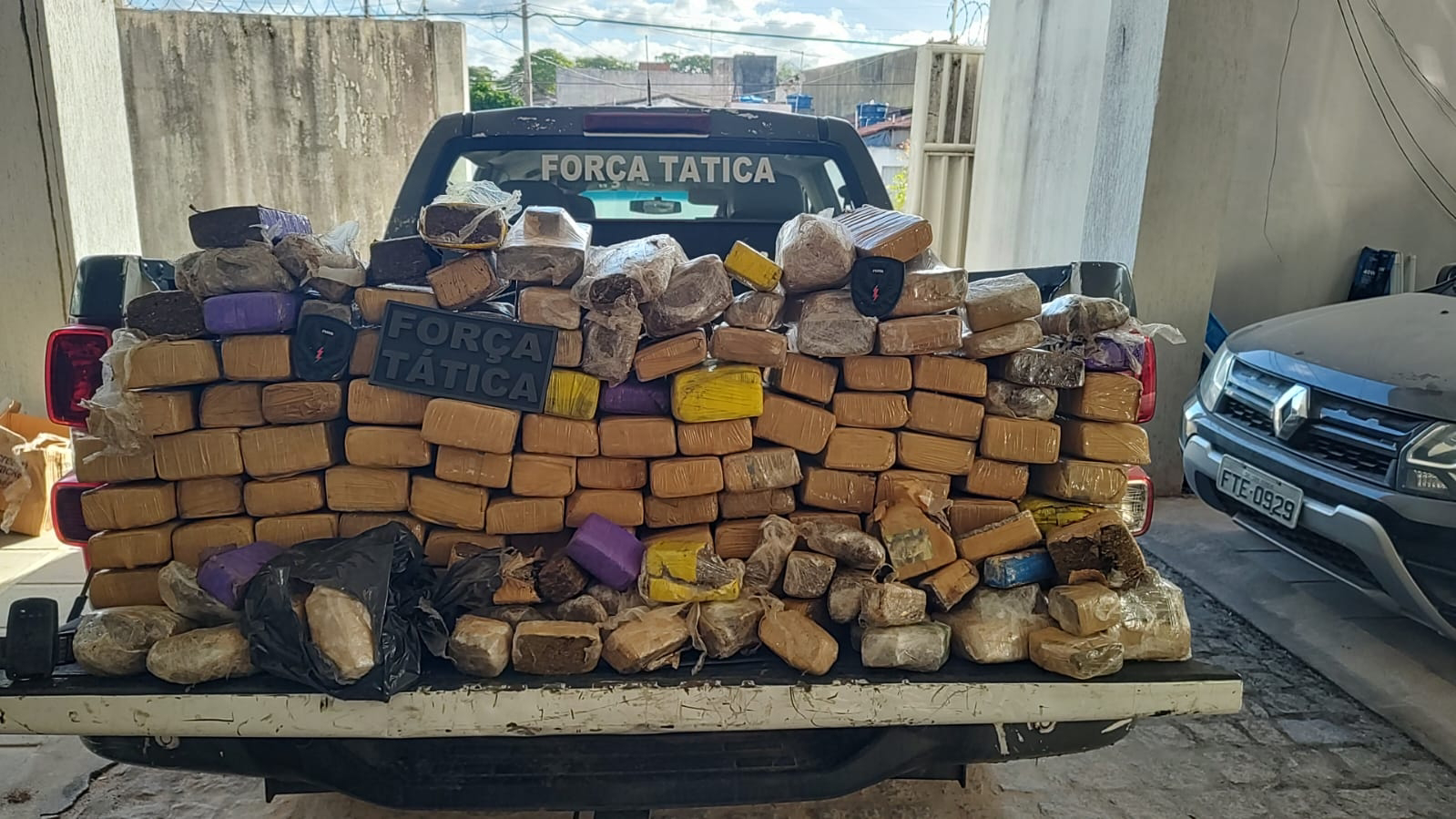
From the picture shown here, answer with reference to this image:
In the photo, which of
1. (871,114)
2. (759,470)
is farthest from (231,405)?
(871,114)

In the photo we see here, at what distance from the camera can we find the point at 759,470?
194cm

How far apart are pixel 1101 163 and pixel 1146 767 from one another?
154 inches

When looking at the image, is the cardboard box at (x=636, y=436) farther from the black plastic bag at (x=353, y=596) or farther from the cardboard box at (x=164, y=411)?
the cardboard box at (x=164, y=411)

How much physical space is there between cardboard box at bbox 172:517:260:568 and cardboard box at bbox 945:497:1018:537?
A: 1604 millimetres

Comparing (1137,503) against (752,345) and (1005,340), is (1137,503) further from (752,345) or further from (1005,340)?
(752,345)

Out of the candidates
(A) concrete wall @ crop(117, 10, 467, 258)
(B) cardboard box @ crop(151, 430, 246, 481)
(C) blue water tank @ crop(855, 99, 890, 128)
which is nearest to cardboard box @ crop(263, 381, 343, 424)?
(B) cardboard box @ crop(151, 430, 246, 481)

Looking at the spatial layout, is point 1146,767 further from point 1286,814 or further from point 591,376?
point 591,376

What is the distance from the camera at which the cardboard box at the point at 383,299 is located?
189cm

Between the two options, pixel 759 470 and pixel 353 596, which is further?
pixel 759 470

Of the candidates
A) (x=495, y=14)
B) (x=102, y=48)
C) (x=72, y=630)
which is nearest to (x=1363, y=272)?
(x=72, y=630)

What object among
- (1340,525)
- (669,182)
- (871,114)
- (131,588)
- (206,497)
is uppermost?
(871,114)

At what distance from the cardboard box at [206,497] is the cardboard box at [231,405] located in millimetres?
131

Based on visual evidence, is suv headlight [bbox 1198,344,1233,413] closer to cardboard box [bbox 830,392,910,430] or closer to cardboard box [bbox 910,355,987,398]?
cardboard box [bbox 910,355,987,398]

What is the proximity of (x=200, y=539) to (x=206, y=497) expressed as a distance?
9cm
